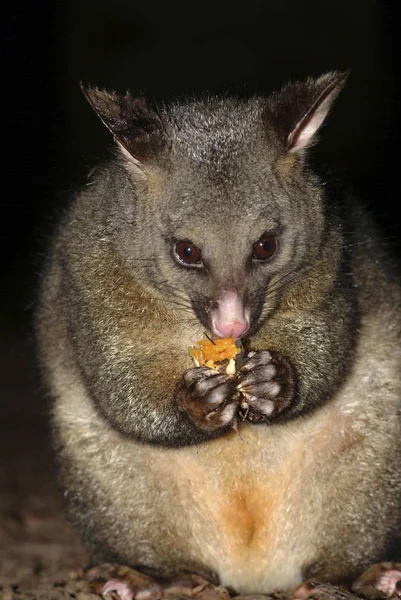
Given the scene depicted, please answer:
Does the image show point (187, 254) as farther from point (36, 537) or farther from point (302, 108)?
point (36, 537)

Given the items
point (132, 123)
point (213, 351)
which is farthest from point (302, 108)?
point (213, 351)

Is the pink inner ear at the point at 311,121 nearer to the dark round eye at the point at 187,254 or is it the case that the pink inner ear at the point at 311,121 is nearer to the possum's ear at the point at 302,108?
the possum's ear at the point at 302,108

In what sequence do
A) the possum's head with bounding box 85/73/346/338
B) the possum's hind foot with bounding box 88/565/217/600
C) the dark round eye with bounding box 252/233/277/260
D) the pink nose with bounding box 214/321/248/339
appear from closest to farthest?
the pink nose with bounding box 214/321/248/339 → the possum's head with bounding box 85/73/346/338 → the dark round eye with bounding box 252/233/277/260 → the possum's hind foot with bounding box 88/565/217/600

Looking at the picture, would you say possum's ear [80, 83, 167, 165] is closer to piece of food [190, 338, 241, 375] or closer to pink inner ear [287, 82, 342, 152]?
pink inner ear [287, 82, 342, 152]

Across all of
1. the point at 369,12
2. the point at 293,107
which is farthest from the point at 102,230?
the point at 369,12

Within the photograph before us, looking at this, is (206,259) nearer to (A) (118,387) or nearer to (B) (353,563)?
(A) (118,387)

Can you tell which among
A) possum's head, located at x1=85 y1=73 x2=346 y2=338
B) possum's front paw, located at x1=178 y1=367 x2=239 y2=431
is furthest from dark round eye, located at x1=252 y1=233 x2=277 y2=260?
possum's front paw, located at x1=178 y1=367 x2=239 y2=431

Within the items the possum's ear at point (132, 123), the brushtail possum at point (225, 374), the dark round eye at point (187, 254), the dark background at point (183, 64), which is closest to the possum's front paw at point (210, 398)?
the brushtail possum at point (225, 374)
